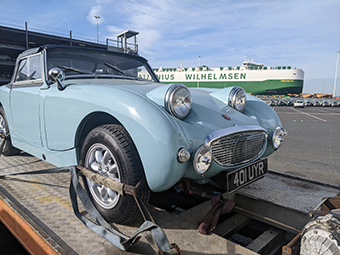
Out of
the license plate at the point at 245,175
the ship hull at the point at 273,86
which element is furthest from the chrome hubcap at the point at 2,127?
the ship hull at the point at 273,86

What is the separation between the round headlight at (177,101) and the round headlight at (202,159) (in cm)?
30

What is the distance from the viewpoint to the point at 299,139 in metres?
6.44

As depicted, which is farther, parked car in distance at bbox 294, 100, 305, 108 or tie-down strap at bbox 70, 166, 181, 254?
parked car in distance at bbox 294, 100, 305, 108

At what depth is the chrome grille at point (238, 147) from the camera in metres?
1.83

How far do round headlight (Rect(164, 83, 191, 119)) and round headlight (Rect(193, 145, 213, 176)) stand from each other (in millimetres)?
303

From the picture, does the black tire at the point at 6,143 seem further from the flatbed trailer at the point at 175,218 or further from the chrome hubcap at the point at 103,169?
the chrome hubcap at the point at 103,169

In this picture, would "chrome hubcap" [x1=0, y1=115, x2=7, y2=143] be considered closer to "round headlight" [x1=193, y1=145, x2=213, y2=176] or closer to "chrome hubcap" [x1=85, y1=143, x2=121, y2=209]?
"chrome hubcap" [x1=85, y1=143, x2=121, y2=209]

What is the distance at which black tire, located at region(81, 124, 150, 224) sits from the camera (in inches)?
65.5

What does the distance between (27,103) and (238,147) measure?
2191mm

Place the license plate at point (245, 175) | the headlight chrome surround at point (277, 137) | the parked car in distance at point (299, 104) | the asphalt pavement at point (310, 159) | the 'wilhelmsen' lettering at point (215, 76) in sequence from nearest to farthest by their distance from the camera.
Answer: the license plate at point (245, 175) → the headlight chrome surround at point (277, 137) → the asphalt pavement at point (310, 159) → the parked car in distance at point (299, 104) → the 'wilhelmsen' lettering at point (215, 76)

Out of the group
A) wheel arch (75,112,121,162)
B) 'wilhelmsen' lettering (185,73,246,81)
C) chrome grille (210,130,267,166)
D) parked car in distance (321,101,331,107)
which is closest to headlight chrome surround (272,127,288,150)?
chrome grille (210,130,267,166)

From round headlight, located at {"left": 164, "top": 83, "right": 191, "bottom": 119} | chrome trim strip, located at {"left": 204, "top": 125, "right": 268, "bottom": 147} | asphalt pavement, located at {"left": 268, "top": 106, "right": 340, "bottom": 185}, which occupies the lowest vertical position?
asphalt pavement, located at {"left": 268, "top": 106, "right": 340, "bottom": 185}

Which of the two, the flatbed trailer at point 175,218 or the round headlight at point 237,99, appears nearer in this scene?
the flatbed trailer at point 175,218

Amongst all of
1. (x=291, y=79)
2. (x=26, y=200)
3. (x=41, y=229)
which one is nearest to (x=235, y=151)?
(x=41, y=229)
